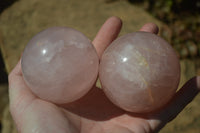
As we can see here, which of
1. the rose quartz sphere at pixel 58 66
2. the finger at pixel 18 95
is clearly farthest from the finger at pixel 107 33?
the finger at pixel 18 95

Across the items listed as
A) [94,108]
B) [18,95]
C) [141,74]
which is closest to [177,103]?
[141,74]

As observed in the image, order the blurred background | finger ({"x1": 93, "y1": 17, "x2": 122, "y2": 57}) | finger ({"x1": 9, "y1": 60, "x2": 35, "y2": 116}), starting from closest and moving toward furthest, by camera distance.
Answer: finger ({"x1": 9, "y1": 60, "x2": 35, "y2": 116}), finger ({"x1": 93, "y1": 17, "x2": 122, "y2": 57}), the blurred background

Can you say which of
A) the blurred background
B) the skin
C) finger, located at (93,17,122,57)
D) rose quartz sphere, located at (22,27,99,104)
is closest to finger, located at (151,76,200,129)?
the skin

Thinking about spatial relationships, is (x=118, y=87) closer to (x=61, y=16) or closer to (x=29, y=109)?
(x=29, y=109)

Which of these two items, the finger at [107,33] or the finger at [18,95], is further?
the finger at [107,33]

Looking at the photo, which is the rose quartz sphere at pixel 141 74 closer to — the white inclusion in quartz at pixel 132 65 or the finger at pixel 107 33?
the white inclusion in quartz at pixel 132 65

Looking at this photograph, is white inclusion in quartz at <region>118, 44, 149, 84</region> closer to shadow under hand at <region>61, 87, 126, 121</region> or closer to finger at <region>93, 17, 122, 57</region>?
shadow under hand at <region>61, 87, 126, 121</region>
